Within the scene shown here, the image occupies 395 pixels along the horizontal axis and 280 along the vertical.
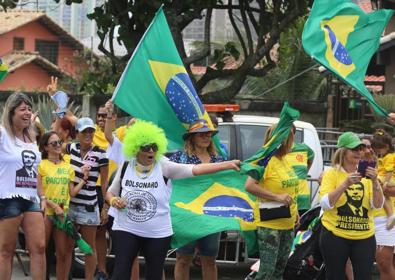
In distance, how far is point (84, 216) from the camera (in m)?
9.63

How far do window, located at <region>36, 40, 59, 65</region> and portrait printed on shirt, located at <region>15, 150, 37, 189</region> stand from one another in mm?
42032

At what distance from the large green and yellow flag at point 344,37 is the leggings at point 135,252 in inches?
93.1

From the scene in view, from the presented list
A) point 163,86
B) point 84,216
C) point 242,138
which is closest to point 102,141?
point 84,216

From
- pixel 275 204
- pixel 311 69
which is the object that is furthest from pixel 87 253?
pixel 311 69

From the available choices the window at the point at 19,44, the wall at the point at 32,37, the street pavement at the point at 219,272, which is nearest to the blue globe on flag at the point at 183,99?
the street pavement at the point at 219,272

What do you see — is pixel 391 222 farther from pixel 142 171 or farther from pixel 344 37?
pixel 142 171

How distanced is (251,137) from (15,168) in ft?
11.5

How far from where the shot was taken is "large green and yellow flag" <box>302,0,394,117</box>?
29.2ft

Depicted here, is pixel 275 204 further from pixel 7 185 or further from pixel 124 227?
pixel 7 185

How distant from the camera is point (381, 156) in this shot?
9.33m

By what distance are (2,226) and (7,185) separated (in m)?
0.37

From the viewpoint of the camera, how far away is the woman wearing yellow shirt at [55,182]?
9359 millimetres

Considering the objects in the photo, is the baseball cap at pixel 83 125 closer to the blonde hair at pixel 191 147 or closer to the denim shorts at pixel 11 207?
the blonde hair at pixel 191 147

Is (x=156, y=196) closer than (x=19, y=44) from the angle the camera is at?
Yes
